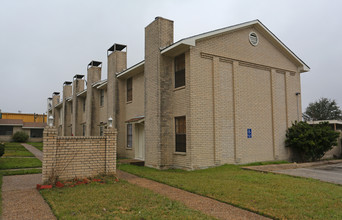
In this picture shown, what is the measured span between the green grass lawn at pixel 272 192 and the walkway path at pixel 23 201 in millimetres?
3965

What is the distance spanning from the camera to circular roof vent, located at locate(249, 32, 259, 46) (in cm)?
1501

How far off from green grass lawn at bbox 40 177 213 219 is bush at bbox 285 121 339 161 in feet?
37.2

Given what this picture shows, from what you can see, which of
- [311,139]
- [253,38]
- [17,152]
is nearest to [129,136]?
[17,152]

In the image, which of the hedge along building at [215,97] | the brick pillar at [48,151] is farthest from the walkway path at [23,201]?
the hedge along building at [215,97]

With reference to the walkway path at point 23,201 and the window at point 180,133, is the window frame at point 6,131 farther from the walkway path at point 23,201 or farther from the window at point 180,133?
the window at point 180,133

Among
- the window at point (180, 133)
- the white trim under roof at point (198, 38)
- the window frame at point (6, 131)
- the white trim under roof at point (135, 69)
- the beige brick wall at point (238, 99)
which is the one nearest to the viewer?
the white trim under roof at point (198, 38)

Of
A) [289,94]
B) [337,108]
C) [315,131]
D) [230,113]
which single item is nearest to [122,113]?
[230,113]

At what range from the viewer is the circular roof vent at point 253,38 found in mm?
15013

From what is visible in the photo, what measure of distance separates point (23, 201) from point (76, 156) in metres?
2.61

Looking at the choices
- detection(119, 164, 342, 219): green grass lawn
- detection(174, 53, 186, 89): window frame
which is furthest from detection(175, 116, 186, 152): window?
detection(119, 164, 342, 219): green grass lawn

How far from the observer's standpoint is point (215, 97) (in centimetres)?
1302

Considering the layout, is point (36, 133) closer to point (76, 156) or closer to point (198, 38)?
point (76, 156)

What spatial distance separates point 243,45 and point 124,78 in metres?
8.74

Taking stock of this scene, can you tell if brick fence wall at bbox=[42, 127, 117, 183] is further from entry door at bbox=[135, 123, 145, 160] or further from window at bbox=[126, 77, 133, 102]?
window at bbox=[126, 77, 133, 102]
